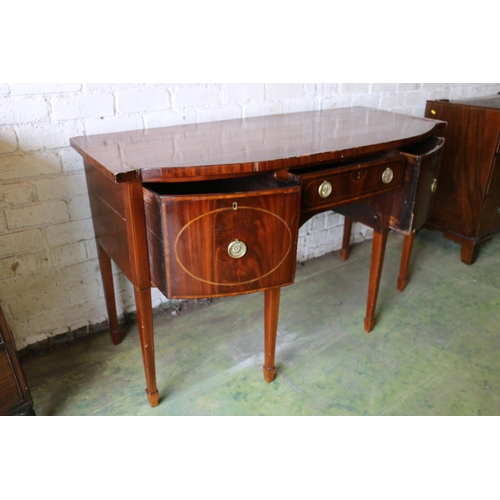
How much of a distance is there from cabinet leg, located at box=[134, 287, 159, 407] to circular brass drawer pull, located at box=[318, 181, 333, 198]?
535 millimetres

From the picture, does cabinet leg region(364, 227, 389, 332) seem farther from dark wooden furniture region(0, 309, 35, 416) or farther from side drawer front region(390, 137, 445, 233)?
dark wooden furniture region(0, 309, 35, 416)

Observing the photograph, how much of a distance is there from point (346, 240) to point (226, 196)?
1.32 metres

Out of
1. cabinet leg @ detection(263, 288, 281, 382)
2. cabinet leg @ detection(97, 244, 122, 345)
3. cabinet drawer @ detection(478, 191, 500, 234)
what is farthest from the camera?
cabinet drawer @ detection(478, 191, 500, 234)

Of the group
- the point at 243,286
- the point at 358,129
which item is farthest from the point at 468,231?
the point at 243,286

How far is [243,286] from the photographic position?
3.99ft

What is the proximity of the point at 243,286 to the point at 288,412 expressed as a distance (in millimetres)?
482

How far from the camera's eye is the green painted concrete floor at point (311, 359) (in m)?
1.47

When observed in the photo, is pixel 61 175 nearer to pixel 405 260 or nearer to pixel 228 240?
pixel 228 240

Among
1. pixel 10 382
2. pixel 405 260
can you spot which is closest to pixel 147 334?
pixel 10 382

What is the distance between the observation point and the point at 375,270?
1727 millimetres

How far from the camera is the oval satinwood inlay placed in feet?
3.63

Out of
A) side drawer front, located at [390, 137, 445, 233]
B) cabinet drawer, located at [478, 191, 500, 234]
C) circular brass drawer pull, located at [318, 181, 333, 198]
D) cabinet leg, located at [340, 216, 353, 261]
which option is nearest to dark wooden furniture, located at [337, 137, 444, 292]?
side drawer front, located at [390, 137, 445, 233]

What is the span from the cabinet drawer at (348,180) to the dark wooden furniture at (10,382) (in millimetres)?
839

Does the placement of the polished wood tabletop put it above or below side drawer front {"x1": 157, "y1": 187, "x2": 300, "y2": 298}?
above
